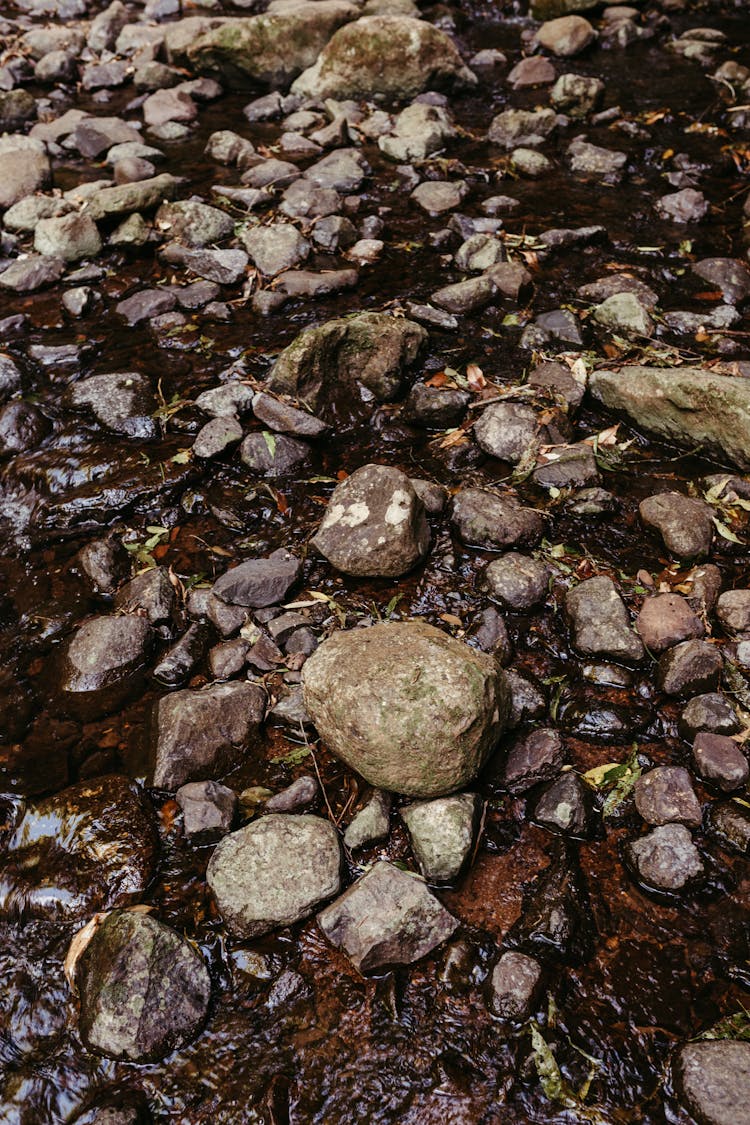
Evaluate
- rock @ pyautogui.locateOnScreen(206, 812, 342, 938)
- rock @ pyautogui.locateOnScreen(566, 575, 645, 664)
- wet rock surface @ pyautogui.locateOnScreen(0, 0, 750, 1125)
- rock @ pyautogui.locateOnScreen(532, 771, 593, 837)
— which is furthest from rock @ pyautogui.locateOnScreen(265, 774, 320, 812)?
rock @ pyautogui.locateOnScreen(566, 575, 645, 664)

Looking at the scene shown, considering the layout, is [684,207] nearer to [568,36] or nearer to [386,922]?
[568,36]

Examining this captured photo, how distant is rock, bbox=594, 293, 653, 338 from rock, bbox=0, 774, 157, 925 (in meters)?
4.68

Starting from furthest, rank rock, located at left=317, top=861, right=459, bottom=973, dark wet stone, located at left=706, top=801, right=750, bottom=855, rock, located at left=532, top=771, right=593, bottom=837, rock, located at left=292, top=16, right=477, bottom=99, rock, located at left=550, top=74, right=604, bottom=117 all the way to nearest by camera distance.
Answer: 1. rock, located at left=292, top=16, right=477, bottom=99
2. rock, located at left=550, top=74, right=604, bottom=117
3. rock, located at left=532, top=771, right=593, bottom=837
4. dark wet stone, located at left=706, top=801, right=750, bottom=855
5. rock, located at left=317, top=861, right=459, bottom=973

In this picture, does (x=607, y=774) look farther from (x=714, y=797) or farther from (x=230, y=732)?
(x=230, y=732)

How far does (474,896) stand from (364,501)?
2.09m

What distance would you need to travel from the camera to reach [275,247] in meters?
7.03

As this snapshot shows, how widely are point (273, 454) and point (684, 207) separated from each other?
4943mm

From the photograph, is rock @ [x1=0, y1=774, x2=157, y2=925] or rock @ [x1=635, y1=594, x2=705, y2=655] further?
rock @ [x1=635, y1=594, x2=705, y2=655]

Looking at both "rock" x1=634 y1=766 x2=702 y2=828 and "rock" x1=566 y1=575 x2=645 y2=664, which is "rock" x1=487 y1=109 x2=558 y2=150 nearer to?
"rock" x1=566 y1=575 x2=645 y2=664

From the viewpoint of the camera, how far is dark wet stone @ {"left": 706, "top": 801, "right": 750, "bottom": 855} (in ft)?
10.9

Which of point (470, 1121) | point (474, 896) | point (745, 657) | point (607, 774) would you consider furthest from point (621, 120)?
point (470, 1121)

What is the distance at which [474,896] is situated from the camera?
130 inches

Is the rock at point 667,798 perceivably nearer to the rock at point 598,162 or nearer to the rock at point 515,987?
the rock at point 515,987

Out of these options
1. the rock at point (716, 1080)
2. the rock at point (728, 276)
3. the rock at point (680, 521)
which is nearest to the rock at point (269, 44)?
the rock at point (728, 276)
